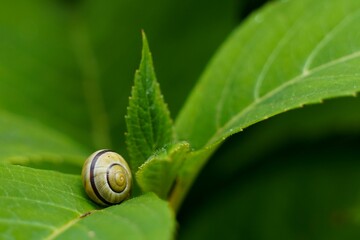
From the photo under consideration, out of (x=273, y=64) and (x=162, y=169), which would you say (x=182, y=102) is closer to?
(x=273, y=64)

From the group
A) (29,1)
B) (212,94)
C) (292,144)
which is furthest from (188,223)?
(29,1)

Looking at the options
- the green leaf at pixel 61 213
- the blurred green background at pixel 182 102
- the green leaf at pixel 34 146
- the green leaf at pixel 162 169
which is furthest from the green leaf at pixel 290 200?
the green leaf at pixel 61 213

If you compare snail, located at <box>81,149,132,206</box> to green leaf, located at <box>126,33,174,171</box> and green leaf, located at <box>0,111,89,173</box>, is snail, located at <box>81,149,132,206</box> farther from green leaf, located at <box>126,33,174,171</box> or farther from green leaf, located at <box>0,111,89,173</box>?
green leaf, located at <box>0,111,89,173</box>

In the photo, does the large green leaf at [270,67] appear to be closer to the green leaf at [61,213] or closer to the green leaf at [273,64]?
the green leaf at [273,64]

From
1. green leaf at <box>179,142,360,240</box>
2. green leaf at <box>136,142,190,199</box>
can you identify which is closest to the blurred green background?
green leaf at <box>179,142,360,240</box>

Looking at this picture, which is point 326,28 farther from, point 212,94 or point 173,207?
point 173,207

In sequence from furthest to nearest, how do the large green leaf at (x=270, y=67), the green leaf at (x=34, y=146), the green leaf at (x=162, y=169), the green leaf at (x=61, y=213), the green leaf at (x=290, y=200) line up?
the green leaf at (x=290, y=200) < the green leaf at (x=34, y=146) < the large green leaf at (x=270, y=67) < the green leaf at (x=162, y=169) < the green leaf at (x=61, y=213)

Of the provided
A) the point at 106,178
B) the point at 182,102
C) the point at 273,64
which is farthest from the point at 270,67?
the point at 182,102
